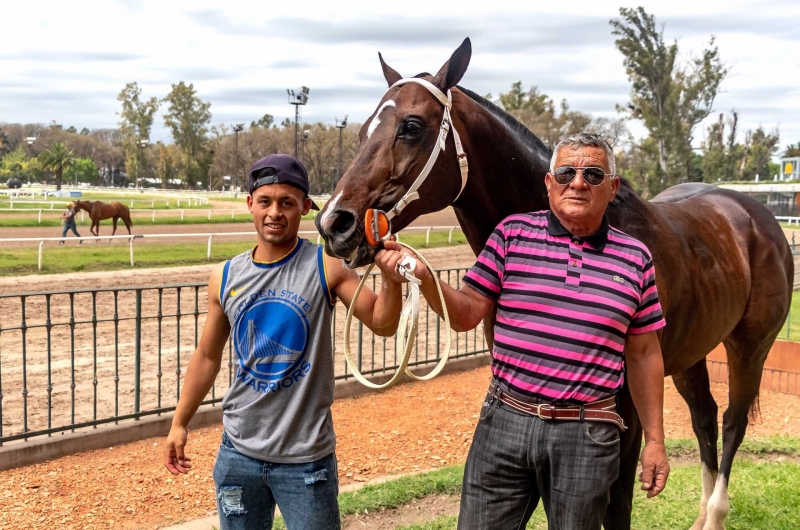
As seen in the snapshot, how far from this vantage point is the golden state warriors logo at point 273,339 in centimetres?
237

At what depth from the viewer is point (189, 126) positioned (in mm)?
85812

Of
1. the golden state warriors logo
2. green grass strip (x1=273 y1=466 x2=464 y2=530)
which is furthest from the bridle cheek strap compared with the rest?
green grass strip (x1=273 y1=466 x2=464 y2=530)

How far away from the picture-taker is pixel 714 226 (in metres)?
3.98

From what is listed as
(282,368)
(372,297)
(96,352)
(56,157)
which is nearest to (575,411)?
(372,297)

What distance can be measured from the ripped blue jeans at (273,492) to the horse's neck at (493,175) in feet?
3.63

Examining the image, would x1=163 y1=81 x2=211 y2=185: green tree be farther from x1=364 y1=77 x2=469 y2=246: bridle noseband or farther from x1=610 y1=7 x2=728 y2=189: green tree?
x1=364 y1=77 x2=469 y2=246: bridle noseband

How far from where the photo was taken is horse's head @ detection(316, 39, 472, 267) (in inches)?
86.2

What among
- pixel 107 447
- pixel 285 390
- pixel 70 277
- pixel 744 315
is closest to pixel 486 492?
pixel 285 390

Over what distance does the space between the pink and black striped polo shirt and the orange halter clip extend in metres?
0.37

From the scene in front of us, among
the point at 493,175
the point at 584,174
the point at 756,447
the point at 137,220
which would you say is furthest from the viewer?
the point at 137,220

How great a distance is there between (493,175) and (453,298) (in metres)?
0.73

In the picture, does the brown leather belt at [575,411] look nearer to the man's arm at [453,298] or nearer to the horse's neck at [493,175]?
the man's arm at [453,298]

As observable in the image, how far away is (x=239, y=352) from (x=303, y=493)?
546 millimetres

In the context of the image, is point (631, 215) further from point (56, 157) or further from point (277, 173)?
point (56, 157)
